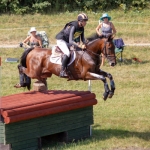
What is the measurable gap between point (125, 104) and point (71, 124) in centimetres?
409

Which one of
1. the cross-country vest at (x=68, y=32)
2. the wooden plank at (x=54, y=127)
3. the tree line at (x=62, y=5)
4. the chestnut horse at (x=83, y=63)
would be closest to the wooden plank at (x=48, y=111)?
the wooden plank at (x=54, y=127)

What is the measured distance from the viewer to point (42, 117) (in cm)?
1177

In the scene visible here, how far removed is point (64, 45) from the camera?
13.3 meters

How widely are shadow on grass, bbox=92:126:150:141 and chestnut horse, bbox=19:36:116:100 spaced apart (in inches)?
37.0

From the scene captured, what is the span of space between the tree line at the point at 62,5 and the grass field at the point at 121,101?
4.48 m

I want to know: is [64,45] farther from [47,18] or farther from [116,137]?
[47,18]

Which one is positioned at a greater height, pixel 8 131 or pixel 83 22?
pixel 83 22

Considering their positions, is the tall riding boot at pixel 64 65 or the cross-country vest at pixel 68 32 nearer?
the cross-country vest at pixel 68 32

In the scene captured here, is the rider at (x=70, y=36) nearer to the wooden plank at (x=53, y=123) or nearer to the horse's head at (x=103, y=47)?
the horse's head at (x=103, y=47)

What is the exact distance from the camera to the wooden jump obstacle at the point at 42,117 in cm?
1121

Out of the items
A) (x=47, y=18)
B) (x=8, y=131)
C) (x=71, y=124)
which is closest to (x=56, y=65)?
(x=71, y=124)

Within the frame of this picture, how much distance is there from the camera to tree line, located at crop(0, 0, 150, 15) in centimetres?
3022

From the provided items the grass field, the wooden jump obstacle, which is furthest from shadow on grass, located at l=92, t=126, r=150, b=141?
the wooden jump obstacle

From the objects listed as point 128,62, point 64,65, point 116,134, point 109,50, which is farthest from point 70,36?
point 128,62
